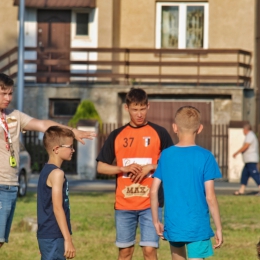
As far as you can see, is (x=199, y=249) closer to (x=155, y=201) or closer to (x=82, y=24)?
(x=155, y=201)

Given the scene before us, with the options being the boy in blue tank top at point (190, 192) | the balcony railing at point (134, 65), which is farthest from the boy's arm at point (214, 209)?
the balcony railing at point (134, 65)

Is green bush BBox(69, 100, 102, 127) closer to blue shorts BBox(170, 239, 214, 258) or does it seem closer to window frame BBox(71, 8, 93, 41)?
window frame BBox(71, 8, 93, 41)

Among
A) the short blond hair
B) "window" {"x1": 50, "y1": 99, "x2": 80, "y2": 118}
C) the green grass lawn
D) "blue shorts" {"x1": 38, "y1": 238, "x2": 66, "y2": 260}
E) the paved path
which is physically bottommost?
the paved path

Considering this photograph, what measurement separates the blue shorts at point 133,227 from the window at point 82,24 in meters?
25.4

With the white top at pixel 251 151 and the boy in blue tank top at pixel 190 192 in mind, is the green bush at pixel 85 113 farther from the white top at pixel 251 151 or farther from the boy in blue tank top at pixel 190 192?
the boy in blue tank top at pixel 190 192

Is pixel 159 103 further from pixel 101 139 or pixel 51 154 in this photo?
pixel 51 154

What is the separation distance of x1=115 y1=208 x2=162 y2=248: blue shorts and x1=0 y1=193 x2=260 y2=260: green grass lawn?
231 centimetres

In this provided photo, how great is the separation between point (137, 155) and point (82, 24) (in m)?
25.5

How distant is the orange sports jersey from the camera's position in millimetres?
8867

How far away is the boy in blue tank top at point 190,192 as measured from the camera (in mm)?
7461

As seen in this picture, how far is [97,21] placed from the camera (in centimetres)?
3341

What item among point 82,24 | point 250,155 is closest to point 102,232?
point 250,155

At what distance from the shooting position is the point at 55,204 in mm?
7383

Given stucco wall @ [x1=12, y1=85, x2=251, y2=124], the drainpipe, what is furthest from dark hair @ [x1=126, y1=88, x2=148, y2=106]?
stucco wall @ [x1=12, y1=85, x2=251, y2=124]
